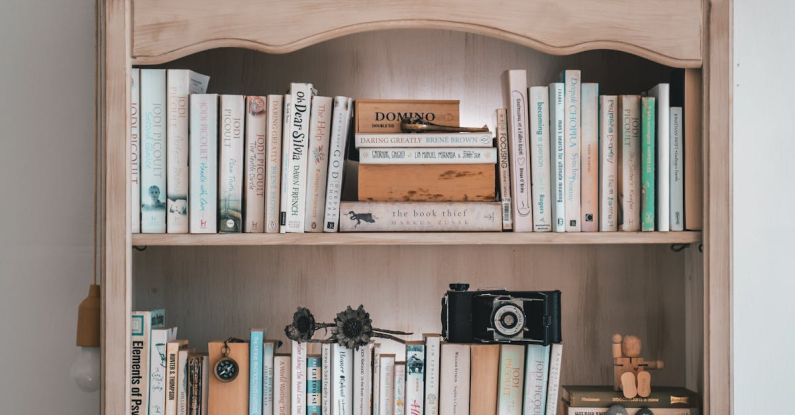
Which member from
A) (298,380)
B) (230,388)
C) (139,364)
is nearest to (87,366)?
(139,364)

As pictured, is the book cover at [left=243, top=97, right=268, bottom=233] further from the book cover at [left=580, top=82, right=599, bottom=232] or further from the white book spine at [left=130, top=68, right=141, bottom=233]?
the book cover at [left=580, top=82, right=599, bottom=232]

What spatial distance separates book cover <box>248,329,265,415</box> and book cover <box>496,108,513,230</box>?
47cm

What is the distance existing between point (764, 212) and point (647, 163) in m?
0.43

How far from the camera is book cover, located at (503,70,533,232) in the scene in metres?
1.37

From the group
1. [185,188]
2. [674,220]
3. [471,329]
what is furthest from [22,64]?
[674,220]

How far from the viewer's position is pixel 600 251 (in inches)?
64.8

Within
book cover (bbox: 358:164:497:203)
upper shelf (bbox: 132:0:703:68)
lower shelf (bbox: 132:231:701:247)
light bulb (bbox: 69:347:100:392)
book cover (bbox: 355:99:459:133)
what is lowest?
light bulb (bbox: 69:347:100:392)

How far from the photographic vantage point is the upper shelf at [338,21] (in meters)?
1.30

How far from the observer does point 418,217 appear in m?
1.36

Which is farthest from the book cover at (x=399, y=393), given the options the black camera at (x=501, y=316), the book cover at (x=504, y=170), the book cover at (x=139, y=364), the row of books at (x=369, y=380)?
the book cover at (x=139, y=364)

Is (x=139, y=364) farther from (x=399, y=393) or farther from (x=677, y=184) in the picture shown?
(x=677, y=184)

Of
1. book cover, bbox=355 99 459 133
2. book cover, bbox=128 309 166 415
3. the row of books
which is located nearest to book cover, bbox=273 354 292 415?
the row of books

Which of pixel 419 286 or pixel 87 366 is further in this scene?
pixel 419 286

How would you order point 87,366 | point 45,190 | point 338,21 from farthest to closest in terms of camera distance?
point 45,190 → point 87,366 → point 338,21
